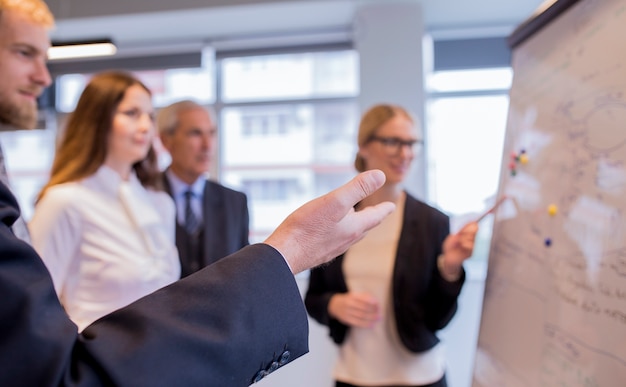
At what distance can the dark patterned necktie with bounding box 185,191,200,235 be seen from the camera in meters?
2.44

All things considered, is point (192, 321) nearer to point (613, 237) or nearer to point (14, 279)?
point (14, 279)

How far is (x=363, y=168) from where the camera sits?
1.93 meters

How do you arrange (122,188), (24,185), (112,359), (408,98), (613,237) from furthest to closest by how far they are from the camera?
(24,185)
(408,98)
(122,188)
(613,237)
(112,359)

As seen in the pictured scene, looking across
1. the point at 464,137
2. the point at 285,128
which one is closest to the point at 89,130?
the point at 285,128

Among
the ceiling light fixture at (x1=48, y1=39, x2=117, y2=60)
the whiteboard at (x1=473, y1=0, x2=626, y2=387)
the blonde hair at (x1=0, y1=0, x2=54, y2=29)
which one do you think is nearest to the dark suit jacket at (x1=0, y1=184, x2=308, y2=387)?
the whiteboard at (x1=473, y1=0, x2=626, y2=387)

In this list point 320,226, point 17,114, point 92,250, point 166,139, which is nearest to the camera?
point 320,226

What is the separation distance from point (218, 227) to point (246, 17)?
2.65m

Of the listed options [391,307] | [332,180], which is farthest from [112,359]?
[332,180]

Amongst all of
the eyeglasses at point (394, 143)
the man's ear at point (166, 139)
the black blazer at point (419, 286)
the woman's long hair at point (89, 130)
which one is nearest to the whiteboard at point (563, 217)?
the black blazer at point (419, 286)

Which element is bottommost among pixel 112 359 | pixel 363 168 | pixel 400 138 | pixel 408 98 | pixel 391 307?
pixel 391 307

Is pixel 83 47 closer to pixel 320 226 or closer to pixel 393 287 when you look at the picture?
pixel 393 287

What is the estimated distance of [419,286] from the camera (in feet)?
5.79

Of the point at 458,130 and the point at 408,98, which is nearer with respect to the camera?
the point at 408,98

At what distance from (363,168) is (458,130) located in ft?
9.39
